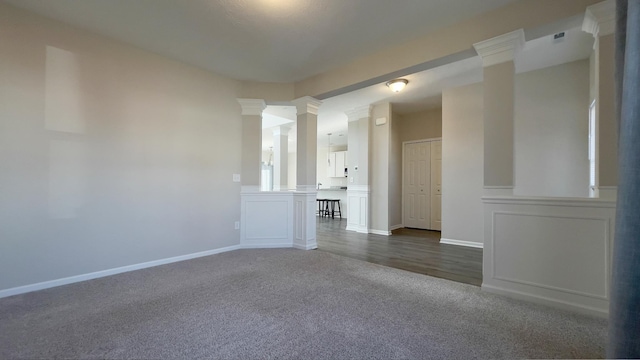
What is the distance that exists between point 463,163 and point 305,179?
2853mm

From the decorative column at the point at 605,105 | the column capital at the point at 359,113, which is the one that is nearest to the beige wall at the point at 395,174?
the column capital at the point at 359,113

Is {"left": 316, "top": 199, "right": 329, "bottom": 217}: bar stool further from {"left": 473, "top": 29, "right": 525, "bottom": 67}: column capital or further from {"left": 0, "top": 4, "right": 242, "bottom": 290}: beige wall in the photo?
{"left": 473, "top": 29, "right": 525, "bottom": 67}: column capital

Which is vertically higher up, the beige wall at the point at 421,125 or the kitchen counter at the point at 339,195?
the beige wall at the point at 421,125

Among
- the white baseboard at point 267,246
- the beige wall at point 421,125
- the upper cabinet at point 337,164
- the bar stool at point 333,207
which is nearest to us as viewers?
the white baseboard at point 267,246

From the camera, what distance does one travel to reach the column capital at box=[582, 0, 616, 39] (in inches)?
78.7

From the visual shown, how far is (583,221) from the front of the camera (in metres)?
2.08

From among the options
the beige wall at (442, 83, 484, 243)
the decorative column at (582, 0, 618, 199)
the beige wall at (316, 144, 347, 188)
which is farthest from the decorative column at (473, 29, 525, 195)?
the beige wall at (316, 144, 347, 188)

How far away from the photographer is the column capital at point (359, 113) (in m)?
5.69

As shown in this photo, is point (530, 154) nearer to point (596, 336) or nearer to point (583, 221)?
point (583, 221)

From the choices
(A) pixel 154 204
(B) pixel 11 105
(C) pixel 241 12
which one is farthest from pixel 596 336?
(B) pixel 11 105

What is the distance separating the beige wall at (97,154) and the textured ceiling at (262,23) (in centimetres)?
34

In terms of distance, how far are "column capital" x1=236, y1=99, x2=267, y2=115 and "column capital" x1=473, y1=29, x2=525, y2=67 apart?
3.12 meters

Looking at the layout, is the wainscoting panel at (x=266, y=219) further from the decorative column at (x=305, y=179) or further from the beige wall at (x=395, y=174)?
the beige wall at (x=395, y=174)

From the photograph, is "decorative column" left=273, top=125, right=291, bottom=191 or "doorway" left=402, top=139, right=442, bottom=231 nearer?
"doorway" left=402, top=139, right=442, bottom=231
